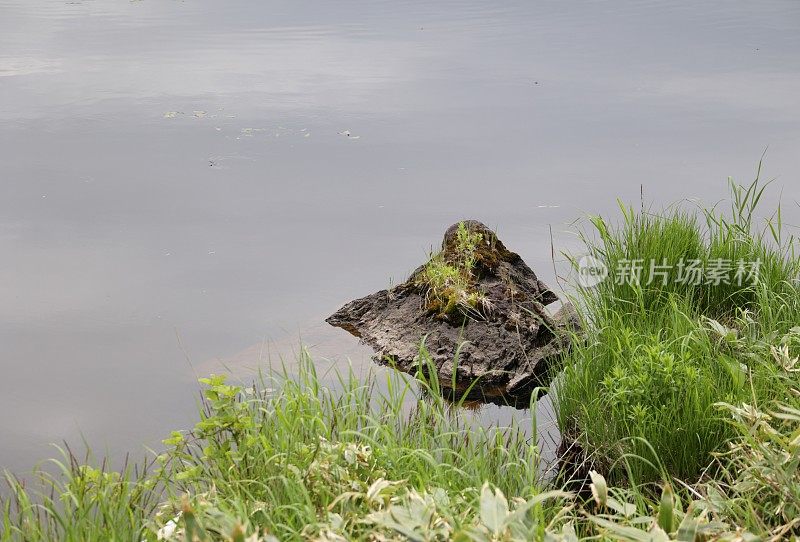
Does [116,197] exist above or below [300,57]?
below

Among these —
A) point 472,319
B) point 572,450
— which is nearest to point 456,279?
point 472,319

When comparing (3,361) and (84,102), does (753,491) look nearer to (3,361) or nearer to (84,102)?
(3,361)

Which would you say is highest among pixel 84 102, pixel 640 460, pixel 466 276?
pixel 84 102

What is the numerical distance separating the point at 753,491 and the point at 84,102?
335 inches

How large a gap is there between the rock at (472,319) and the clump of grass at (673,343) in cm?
35

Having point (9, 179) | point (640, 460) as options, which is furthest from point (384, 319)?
point (9, 179)

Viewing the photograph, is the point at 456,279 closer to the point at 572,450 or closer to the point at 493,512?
the point at 572,450

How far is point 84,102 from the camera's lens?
Answer: 9.80m

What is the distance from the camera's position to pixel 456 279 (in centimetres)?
471

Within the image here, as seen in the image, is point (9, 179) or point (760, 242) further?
point (9, 179)

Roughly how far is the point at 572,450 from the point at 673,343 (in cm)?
54

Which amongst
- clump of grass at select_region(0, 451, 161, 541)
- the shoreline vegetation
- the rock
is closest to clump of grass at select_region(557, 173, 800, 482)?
the shoreline vegetation

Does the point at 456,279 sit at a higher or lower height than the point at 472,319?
higher

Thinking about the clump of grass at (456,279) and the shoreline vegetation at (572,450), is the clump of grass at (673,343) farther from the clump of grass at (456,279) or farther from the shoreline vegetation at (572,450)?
the clump of grass at (456,279)
